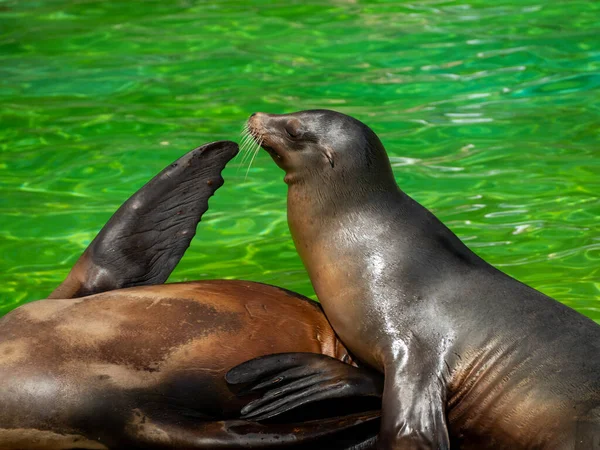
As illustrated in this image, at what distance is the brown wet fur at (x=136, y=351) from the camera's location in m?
3.69

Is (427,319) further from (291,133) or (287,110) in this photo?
(287,110)

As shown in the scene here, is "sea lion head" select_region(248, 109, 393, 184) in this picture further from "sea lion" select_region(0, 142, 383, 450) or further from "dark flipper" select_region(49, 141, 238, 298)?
"sea lion" select_region(0, 142, 383, 450)

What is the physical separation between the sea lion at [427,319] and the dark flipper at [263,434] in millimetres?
136

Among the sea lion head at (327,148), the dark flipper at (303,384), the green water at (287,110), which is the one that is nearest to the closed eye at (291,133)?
the sea lion head at (327,148)

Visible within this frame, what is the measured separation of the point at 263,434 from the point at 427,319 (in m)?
0.63

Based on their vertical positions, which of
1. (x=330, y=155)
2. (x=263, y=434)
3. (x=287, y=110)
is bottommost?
(x=287, y=110)

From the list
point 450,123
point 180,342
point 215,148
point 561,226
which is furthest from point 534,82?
point 180,342

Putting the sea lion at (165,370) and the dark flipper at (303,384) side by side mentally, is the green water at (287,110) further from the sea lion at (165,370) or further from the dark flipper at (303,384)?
the dark flipper at (303,384)

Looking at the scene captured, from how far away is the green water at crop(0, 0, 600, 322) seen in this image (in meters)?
6.10

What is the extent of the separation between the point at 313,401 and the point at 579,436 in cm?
80

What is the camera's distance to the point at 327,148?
13.9 ft

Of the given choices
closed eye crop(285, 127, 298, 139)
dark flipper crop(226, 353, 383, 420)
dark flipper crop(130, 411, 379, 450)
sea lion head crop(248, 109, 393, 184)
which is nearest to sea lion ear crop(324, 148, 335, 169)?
sea lion head crop(248, 109, 393, 184)

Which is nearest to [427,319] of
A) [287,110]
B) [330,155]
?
[330,155]

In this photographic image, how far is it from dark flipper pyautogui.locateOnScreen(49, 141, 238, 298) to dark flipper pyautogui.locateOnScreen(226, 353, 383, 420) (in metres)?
0.87
